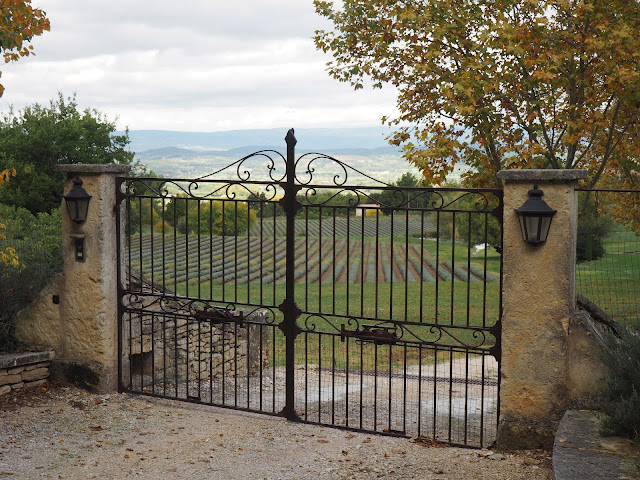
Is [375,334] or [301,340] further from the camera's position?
[301,340]

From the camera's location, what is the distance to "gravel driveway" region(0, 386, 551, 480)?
488 centimetres

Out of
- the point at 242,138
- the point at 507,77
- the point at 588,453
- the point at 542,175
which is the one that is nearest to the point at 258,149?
the point at 507,77

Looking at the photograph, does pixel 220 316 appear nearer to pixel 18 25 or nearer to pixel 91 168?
pixel 91 168

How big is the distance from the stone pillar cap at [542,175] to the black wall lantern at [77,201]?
4.03m

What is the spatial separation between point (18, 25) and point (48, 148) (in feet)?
60.3

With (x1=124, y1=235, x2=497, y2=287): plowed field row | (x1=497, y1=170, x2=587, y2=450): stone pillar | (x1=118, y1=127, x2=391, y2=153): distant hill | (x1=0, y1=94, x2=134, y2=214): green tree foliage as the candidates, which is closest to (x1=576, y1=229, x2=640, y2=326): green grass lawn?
(x1=497, y1=170, x2=587, y2=450): stone pillar

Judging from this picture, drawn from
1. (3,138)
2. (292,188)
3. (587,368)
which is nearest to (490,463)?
(587,368)

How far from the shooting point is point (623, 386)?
4609 millimetres

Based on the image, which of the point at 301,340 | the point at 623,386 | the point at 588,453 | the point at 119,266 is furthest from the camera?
the point at 301,340

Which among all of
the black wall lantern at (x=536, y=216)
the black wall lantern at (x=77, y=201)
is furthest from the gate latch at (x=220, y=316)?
the black wall lantern at (x=536, y=216)

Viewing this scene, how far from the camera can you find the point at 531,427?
514 cm

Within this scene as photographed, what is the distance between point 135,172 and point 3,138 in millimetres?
7508

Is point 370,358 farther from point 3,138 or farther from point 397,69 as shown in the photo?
point 3,138

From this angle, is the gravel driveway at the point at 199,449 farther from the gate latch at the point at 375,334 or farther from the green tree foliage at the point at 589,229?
the green tree foliage at the point at 589,229
